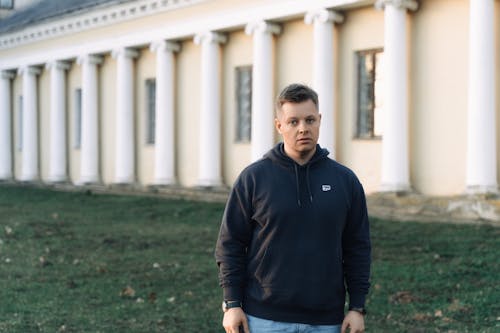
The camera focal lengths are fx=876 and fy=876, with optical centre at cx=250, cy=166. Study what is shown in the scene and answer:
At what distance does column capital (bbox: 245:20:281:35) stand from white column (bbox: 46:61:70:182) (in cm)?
1196

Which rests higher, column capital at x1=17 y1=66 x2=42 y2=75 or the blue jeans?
column capital at x1=17 y1=66 x2=42 y2=75

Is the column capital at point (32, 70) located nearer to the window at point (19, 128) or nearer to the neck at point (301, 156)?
the window at point (19, 128)

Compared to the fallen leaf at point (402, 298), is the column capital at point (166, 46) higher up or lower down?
higher up

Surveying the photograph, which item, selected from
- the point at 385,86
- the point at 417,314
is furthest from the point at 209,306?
the point at 385,86

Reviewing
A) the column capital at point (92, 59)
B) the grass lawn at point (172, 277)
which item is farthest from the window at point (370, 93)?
the column capital at point (92, 59)

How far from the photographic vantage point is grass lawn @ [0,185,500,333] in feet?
32.4

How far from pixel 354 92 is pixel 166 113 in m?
7.55

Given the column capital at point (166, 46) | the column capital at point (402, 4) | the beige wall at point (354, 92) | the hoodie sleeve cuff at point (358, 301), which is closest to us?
the hoodie sleeve cuff at point (358, 301)

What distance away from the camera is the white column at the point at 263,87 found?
22500 millimetres

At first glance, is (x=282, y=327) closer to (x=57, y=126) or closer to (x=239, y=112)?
(x=239, y=112)

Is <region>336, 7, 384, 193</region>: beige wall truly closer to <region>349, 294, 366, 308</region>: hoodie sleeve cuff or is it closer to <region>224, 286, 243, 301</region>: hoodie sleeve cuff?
<region>349, 294, 366, 308</region>: hoodie sleeve cuff

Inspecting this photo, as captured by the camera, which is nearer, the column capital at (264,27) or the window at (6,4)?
the column capital at (264,27)

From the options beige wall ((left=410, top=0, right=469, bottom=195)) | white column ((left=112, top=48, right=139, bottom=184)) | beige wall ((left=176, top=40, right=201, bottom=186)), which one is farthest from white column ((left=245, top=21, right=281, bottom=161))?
white column ((left=112, top=48, right=139, bottom=184))

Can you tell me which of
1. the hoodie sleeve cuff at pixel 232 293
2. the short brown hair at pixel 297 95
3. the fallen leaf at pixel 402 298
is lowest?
the fallen leaf at pixel 402 298
